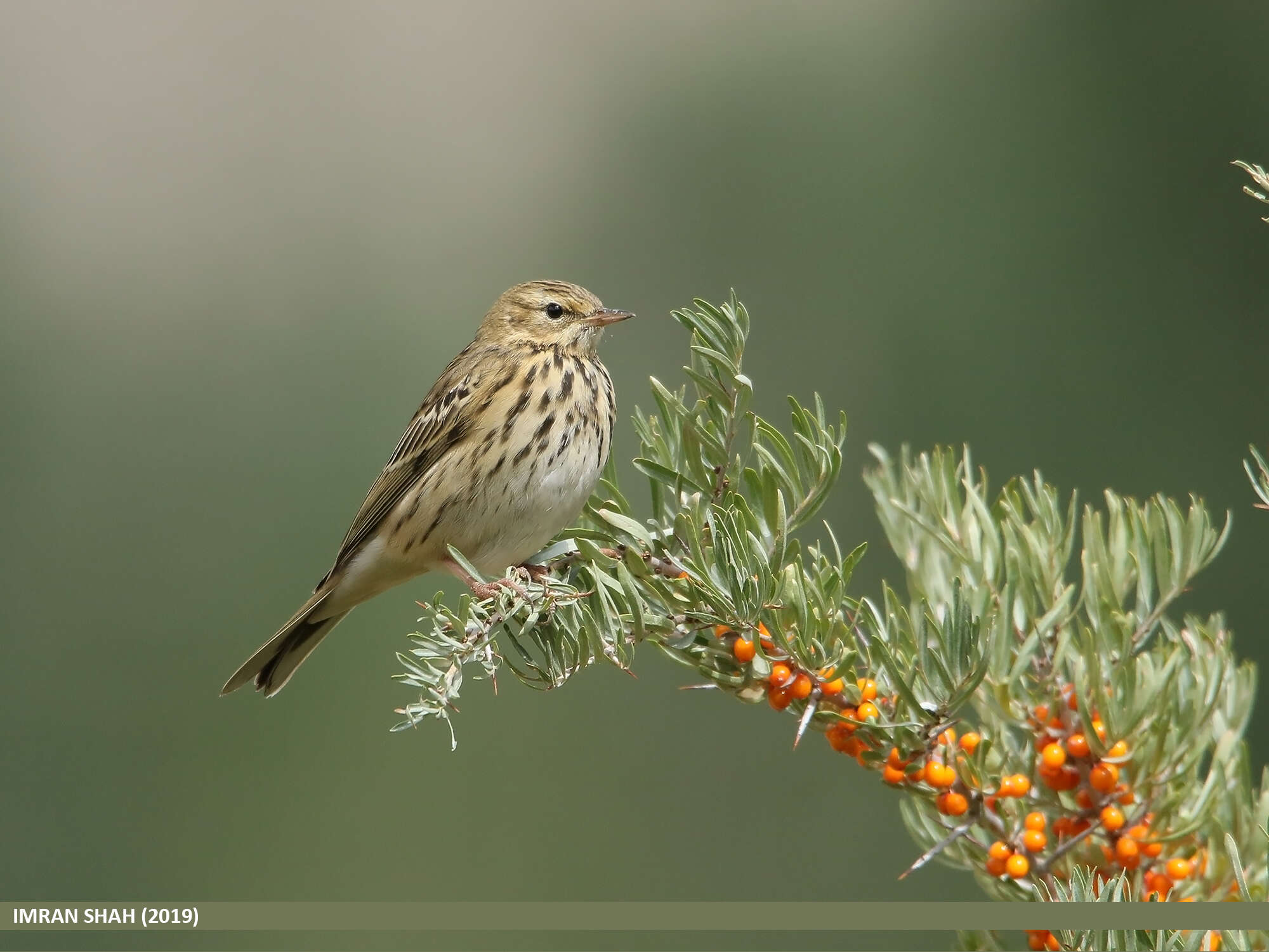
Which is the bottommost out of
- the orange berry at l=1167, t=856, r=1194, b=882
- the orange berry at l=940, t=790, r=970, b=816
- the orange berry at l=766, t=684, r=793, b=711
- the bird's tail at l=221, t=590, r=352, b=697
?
the bird's tail at l=221, t=590, r=352, b=697

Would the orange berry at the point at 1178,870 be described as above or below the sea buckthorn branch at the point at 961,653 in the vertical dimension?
below

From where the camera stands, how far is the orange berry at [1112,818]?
1.64 m

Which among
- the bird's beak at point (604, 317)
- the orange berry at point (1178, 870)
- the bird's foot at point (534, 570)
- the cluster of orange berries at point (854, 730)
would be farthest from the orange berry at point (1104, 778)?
the bird's beak at point (604, 317)

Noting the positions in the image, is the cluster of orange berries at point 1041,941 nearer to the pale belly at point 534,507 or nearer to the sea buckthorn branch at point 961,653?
the sea buckthorn branch at point 961,653

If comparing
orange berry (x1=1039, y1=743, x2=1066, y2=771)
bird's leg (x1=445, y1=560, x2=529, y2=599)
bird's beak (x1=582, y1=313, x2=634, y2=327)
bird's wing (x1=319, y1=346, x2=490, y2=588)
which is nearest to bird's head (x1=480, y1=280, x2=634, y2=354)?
bird's beak (x1=582, y1=313, x2=634, y2=327)

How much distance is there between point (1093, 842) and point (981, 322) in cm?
410

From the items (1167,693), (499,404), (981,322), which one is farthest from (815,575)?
(981,322)

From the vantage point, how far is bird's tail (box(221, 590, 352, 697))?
3.44 meters

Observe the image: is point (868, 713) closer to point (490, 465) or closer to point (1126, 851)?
point (1126, 851)

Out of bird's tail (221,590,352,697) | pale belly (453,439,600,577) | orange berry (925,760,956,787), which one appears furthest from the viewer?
bird's tail (221,590,352,697)

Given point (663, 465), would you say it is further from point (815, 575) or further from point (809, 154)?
point (809, 154)

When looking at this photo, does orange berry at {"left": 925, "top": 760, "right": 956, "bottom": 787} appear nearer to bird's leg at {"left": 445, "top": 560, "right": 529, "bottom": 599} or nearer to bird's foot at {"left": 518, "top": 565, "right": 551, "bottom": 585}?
bird's leg at {"left": 445, "top": 560, "right": 529, "bottom": 599}

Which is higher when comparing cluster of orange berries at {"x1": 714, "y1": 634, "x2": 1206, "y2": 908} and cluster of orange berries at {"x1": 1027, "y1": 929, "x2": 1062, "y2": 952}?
cluster of orange berries at {"x1": 714, "y1": 634, "x2": 1206, "y2": 908}

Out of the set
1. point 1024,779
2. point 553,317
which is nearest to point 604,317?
point 553,317
